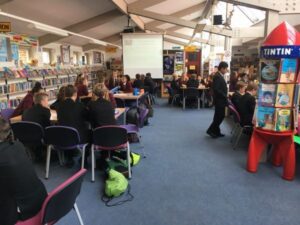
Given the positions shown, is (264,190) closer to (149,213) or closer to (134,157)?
(149,213)

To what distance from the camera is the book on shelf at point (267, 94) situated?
319 centimetres

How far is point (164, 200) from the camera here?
2.78 meters

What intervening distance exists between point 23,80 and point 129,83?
289 cm

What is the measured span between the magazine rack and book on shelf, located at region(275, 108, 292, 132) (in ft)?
0.19

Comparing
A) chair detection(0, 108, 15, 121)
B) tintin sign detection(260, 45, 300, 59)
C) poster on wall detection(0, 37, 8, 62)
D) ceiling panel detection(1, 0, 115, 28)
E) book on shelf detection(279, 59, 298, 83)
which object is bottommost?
chair detection(0, 108, 15, 121)

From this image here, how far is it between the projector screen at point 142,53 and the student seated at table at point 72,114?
602cm

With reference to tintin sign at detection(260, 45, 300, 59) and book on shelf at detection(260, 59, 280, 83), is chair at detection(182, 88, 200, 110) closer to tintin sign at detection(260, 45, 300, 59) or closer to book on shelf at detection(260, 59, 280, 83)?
book on shelf at detection(260, 59, 280, 83)

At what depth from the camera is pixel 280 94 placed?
3.15 meters

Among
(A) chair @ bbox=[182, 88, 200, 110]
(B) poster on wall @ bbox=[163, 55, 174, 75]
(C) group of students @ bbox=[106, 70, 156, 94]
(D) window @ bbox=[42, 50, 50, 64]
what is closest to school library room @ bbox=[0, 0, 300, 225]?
(C) group of students @ bbox=[106, 70, 156, 94]

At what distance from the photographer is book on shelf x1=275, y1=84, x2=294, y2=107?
3127 millimetres

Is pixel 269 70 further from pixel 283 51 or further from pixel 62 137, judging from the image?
pixel 62 137

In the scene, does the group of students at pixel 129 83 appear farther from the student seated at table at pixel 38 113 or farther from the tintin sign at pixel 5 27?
the student seated at table at pixel 38 113

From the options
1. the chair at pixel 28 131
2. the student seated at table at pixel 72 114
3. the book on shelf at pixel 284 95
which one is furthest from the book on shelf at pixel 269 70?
the chair at pixel 28 131

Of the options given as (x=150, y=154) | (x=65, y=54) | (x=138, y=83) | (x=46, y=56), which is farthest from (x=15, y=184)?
(x=65, y=54)
